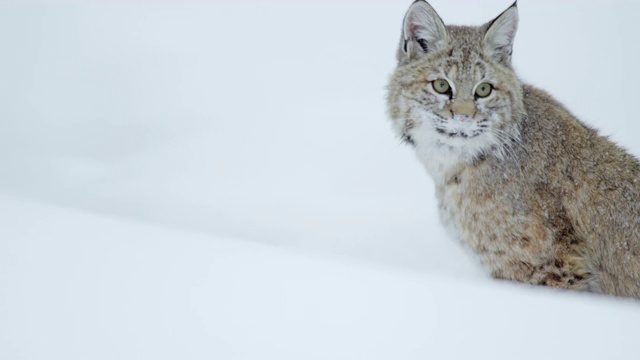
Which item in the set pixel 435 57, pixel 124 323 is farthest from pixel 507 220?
pixel 124 323

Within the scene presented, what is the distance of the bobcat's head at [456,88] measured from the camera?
4.83 m

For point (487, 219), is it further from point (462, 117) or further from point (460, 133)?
point (462, 117)

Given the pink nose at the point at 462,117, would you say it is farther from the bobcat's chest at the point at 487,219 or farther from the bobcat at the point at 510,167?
the bobcat's chest at the point at 487,219

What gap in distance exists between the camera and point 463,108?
4738mm

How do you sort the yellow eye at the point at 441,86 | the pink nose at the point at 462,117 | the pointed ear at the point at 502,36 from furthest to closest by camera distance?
the pointed ear at the point at 502,36, the yellow eye at the point at 441,86, the pink nose at the point at 462,117

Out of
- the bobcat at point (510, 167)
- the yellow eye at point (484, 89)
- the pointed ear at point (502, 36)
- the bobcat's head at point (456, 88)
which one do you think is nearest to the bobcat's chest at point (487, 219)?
the bobcat at point (510, 167)

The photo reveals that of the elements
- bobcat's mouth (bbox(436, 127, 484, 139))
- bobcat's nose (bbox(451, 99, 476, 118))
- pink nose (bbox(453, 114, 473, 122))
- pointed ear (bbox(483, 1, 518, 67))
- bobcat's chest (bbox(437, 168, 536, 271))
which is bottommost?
bobcat's chest (bbox(437, 168, 536, 271))

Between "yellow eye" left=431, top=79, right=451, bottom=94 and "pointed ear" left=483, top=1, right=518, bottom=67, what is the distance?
1.48 feet

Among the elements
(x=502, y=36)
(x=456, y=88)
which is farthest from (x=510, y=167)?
(x=502, y=36)

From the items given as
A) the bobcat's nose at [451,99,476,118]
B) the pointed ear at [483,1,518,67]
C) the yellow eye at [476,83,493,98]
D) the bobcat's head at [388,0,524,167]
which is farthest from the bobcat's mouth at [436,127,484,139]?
the pointed ear at [483,1,518,67]

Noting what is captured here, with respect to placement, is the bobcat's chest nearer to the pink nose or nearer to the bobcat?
the bobcat

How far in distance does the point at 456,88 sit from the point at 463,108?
0.18 m

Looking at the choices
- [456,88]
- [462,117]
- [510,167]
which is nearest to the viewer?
[462,117]

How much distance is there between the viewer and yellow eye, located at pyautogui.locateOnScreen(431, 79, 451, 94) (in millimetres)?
4879
